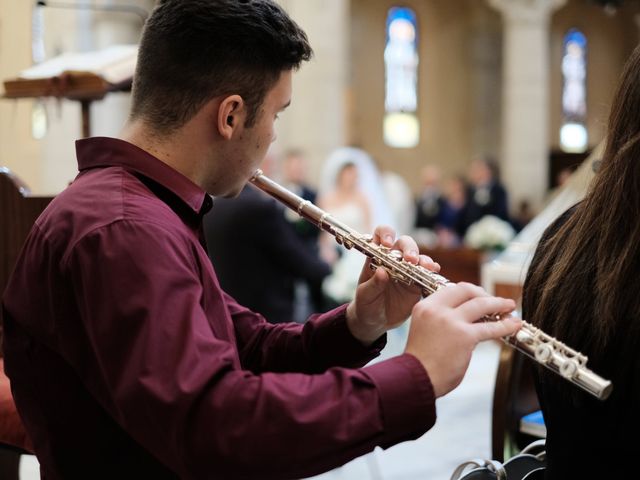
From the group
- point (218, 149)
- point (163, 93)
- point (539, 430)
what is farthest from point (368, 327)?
point (539, 430)

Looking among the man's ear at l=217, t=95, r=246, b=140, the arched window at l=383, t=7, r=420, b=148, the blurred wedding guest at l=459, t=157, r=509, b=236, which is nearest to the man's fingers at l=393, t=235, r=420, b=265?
the man's ear at l=217, t=95, r=246, b=140

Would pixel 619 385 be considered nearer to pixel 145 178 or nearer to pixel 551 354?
→ pixel 551 354

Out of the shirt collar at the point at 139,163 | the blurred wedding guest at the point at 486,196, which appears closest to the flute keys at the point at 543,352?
the shirt collar at the point at 139,163

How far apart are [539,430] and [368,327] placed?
1.07 metres

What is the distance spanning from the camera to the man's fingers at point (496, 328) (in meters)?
1.35

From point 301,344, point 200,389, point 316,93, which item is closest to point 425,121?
point 316,93

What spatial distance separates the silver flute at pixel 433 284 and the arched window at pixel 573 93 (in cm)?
1915

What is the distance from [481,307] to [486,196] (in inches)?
416

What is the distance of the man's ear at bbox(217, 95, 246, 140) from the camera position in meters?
1.53

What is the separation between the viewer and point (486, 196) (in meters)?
11.7

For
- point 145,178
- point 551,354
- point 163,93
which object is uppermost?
point 163,93

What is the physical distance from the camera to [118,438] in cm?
153

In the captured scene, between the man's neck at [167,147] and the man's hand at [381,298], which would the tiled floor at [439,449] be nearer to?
the man's hand at [381,298]

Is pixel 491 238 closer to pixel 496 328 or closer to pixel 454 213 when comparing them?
pixel 454 213
